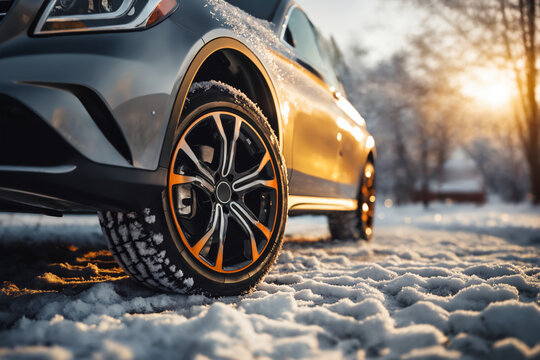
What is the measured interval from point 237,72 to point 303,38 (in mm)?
1247

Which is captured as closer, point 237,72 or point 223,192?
point 223,192

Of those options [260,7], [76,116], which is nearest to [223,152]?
[76,116]

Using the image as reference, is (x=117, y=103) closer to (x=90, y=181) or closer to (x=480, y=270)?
(x=90, y=181)

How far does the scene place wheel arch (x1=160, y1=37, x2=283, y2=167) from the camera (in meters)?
1.74

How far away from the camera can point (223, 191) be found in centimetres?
188

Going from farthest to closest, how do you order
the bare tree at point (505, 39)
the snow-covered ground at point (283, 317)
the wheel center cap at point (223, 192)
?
1. the bare tree at point (505, 39)
2. the wheel center cap at point (223, 192)
3. the snow-covered ground at point (283, 317)

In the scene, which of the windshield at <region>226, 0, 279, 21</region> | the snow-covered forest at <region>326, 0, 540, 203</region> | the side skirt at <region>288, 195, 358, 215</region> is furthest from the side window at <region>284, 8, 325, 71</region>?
the snow-covered forest at <region>326, 0, 540, 203</region>

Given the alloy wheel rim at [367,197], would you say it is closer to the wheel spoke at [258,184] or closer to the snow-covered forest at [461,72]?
the wheel spoke at [258,184]

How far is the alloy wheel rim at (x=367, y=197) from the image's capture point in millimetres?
4500

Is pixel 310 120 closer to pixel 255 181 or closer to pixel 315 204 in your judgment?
pixel 315 204

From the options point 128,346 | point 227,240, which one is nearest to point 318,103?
point 227,240

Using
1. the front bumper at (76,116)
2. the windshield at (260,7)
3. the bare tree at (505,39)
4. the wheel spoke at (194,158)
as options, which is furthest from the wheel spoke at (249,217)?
Answer: the bare tree at (505,39)

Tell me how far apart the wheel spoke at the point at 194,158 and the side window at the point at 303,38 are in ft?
4.66

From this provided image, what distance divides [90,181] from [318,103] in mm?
1883
